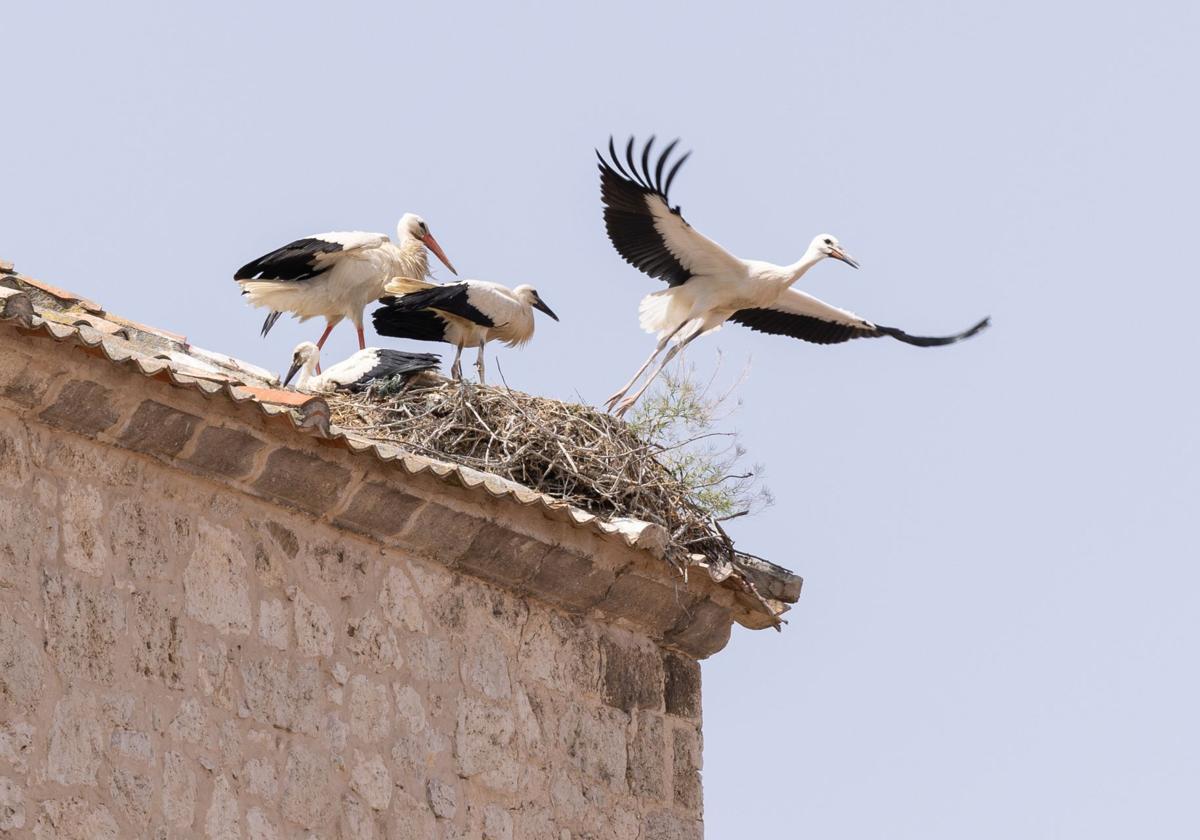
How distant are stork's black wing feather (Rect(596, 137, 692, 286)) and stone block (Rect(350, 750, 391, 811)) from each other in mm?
5212

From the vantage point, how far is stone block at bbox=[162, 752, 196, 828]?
6.17m

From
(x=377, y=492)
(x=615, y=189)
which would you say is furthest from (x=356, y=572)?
(x=615, y=189)

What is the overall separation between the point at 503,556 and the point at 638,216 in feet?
16.2

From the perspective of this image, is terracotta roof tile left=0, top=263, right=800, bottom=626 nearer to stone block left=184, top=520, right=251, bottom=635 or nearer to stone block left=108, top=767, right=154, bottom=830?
stone block left=184, top=520, right=251, bottom=635

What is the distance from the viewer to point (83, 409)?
617 centimetres

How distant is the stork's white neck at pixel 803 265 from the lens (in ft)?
42.3

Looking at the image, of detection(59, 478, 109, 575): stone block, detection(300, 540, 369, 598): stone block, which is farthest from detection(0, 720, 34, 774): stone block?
detection(300, 540, 369, 598): stone block

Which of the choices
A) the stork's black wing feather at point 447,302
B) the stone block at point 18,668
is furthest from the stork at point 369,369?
the stone block at point 18,668

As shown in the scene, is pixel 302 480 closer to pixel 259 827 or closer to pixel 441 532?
pixel 441 532

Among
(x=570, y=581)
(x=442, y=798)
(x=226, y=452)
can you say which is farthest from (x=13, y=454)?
(x=570, y=581)

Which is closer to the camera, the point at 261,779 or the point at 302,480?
the point at 261,779

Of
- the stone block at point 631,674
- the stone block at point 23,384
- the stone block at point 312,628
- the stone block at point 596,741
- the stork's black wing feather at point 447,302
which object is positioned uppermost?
the stone block at point 23,384

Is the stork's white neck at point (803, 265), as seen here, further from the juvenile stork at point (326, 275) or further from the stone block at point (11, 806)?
the stone block at point (11, 806)

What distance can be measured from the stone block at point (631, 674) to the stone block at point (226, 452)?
1.86 m
